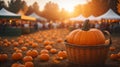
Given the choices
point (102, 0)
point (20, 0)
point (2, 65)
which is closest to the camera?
point (2, 65)

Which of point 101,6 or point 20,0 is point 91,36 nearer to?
point 101,6

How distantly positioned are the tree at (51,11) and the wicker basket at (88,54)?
301 ft

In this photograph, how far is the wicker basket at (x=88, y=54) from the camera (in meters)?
7.02

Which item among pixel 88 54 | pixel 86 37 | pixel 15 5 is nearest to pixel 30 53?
pixel 86 37

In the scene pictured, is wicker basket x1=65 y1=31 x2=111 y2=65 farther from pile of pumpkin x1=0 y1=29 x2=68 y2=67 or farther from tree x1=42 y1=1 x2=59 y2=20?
tree x1=42 y1=1 x2=59 y2=20

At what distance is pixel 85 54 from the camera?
7.06 meters

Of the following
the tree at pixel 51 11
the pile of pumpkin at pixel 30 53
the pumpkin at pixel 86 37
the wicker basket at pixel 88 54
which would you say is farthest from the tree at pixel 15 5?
the wicker basket at pixel 88 54

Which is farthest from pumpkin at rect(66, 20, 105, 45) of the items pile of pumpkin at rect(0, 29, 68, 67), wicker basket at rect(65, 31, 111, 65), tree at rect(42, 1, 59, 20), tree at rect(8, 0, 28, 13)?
tree at rect(42, 1, 59, 20)

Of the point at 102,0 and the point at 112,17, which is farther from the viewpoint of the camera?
the point at 102,0

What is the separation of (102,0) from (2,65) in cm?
4795

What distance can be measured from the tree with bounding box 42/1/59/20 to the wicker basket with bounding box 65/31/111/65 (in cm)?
9164

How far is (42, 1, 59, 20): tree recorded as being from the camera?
99.3 m

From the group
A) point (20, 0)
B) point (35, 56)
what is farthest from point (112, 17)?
point (20, 0)

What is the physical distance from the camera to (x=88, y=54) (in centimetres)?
705
